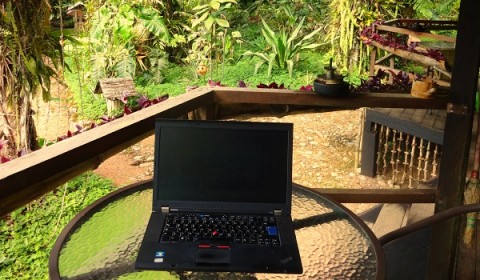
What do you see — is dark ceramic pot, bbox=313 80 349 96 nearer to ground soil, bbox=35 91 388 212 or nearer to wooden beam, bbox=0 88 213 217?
wooden beam, bbox=0 88 213 217

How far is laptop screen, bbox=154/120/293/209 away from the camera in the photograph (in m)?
1.12

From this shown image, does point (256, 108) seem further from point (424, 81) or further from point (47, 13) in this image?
point (424, 81)

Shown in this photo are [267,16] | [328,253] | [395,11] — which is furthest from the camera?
[267,16]

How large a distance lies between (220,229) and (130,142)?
0.45 meters

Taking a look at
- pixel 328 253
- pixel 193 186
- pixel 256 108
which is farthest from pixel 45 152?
pixel 256 108

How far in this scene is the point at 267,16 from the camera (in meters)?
8.95

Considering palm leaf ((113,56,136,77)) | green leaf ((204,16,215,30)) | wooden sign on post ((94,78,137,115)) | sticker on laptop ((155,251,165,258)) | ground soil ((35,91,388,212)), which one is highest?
green leaf ((204,16,215,30))

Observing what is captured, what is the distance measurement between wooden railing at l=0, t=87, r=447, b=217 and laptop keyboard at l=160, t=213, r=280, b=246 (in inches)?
11.0

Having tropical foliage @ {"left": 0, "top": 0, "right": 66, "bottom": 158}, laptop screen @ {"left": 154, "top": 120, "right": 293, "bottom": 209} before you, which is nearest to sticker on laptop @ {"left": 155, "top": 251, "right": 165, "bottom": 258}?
laptop screen @ {"left": 154, "top": 120, "right": 293, "bottom": 209}

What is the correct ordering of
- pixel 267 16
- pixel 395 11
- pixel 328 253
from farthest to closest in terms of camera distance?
pixel 267 16 → pixel 395 11 → pixel 328 253

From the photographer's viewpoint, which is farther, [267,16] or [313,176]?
[267,16]

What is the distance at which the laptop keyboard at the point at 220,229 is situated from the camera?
1.02 m

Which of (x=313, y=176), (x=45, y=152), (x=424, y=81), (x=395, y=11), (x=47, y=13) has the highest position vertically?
(x=395, y=11)

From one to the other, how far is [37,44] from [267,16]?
21.7 feet
